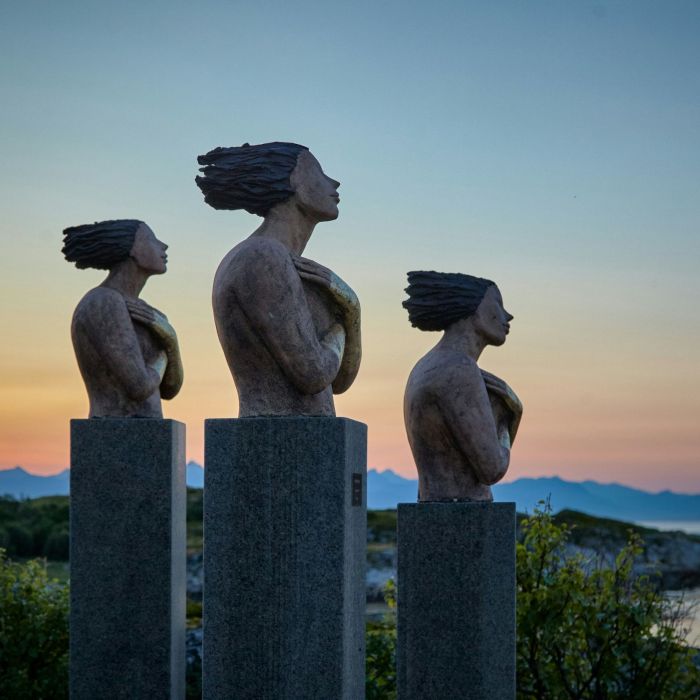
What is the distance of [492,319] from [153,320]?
8.18 ft

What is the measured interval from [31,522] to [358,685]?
703 inches

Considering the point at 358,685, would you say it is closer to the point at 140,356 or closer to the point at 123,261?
the point at 140,356

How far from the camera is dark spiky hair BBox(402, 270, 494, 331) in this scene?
27.8ft

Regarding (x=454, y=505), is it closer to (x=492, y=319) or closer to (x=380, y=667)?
(x=492, y=319)

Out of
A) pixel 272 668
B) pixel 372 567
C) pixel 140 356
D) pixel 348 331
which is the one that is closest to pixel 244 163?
pixel 348 331

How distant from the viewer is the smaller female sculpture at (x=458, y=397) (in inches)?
319

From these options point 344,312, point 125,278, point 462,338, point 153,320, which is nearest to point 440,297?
point 462,338

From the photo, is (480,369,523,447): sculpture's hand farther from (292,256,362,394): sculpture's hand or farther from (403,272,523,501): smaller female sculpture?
(292,256,362,394): sculpture's hand

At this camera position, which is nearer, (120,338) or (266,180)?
(266,180)

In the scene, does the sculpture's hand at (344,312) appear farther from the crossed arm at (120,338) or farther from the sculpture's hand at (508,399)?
the crossed arm at (120,338)

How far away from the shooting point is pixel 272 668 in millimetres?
6723

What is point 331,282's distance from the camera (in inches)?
277

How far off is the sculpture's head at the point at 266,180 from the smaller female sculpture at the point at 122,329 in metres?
1.90

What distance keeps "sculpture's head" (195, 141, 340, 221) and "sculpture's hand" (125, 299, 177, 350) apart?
1.94m
